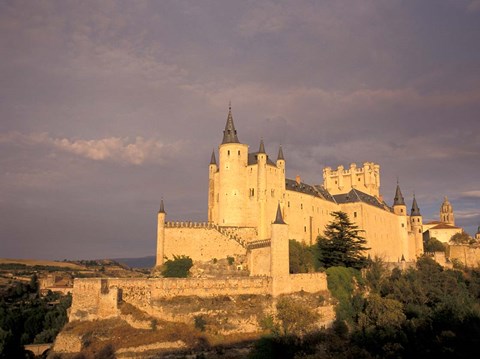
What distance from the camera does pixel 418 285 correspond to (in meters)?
57.0

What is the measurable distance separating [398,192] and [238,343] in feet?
160

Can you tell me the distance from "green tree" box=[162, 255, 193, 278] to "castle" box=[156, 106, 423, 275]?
2.77 feet

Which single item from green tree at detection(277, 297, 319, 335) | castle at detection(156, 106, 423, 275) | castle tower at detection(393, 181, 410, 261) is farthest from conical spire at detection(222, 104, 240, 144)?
castle tower at detection(393, 181, 410, 261)

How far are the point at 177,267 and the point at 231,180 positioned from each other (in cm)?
1189

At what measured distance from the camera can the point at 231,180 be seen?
192ft

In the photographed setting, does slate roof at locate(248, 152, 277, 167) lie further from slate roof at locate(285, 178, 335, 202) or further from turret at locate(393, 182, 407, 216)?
turret at locate(393, 182, 407, 216)

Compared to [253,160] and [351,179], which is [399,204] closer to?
[351,179]

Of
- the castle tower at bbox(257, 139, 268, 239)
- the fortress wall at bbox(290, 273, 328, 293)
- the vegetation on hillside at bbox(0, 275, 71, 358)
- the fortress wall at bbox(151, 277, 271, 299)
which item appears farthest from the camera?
the castle tower at bbox(257, 139, 268, 239)

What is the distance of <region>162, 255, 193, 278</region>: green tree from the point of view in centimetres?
5159

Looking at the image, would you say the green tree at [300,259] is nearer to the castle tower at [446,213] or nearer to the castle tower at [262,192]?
the castle tower at [262,192]

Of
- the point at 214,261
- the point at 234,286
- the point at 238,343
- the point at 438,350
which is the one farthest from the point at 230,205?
the point at 438,350

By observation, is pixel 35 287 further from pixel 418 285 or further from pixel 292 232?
pixel 418 285

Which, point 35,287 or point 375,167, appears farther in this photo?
point 375,167

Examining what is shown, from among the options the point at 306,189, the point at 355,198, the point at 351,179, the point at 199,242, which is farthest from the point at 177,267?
the point at 351,179
